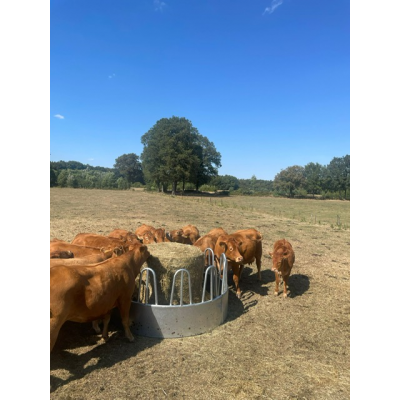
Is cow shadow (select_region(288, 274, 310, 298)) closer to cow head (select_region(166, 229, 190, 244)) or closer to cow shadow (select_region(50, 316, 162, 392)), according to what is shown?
cow head (select_region(166, 229, 190, 244))

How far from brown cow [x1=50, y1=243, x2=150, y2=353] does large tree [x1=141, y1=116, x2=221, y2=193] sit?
151ft

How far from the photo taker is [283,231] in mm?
17734

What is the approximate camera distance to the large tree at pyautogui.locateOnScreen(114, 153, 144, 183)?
103438 millimetres

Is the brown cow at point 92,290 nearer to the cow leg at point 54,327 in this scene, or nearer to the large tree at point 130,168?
the cow leg at point 54,327

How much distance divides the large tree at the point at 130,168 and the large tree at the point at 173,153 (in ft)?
152

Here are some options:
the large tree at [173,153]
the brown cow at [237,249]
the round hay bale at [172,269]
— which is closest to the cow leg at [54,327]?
the round hay bale at [172,269]

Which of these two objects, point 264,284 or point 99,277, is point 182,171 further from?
point 99,277

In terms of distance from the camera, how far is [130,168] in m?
104

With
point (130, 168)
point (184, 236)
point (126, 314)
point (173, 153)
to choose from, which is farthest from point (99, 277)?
point (130, 168)

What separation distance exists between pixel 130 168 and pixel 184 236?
97693 mm
